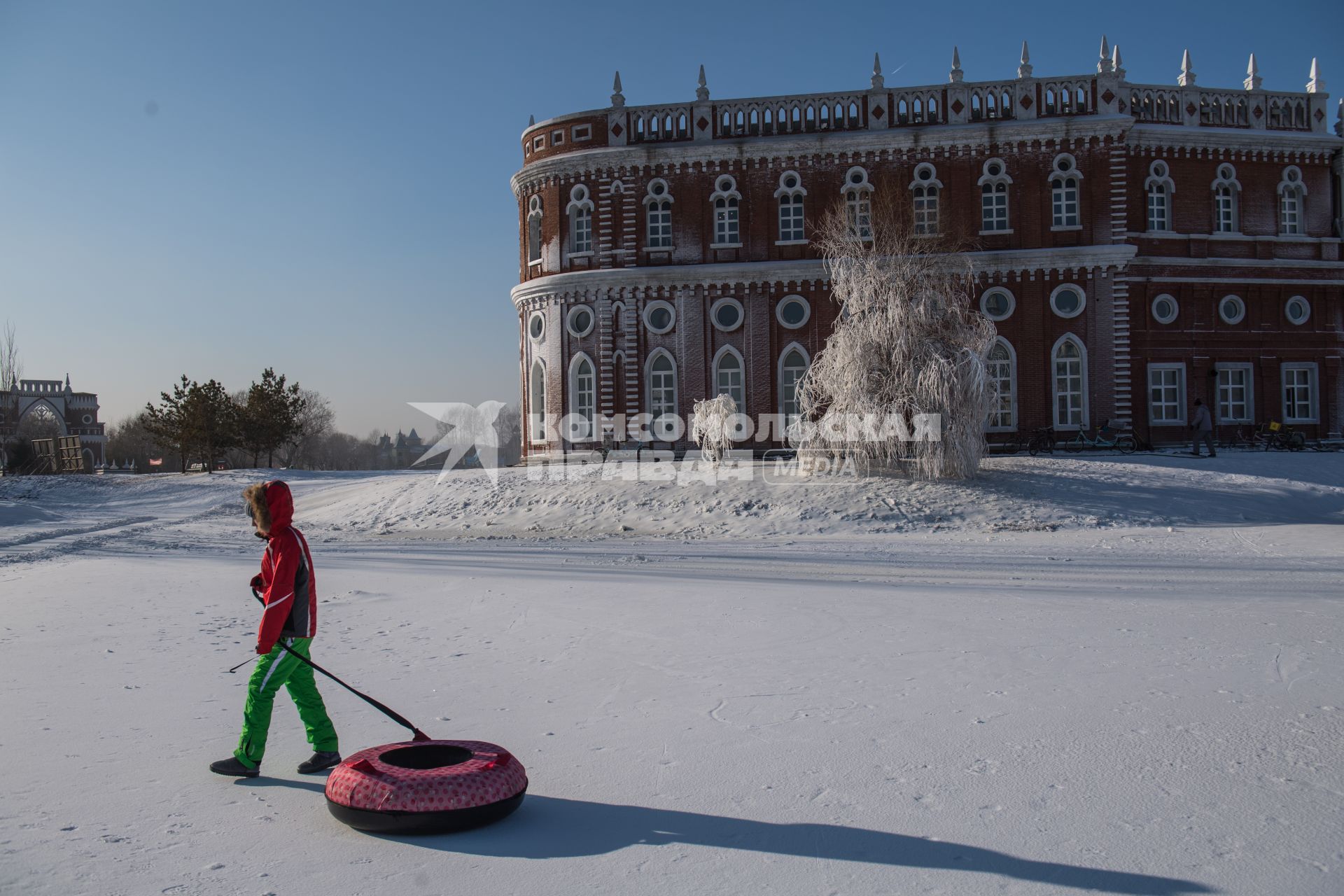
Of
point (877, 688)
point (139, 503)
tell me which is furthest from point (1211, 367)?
point (139, 503)

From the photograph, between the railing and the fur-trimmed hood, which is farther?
the railing

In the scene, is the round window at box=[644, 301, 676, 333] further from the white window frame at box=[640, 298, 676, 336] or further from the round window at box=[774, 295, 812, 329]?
the round window at box=[774, 295, 812, 329]

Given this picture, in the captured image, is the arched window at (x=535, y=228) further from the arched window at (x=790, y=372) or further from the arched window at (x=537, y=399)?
the arched window at (x=790, y=372)

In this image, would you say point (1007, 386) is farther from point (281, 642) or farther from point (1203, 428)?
point (281, 642)

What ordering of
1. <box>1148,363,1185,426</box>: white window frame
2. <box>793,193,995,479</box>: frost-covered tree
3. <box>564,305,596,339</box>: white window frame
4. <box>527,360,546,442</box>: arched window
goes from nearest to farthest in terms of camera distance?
<box>793,193,995,479</box>: frost-covered tree → <box>1148,363,1185,426</box>: white window frame → <box>564,305,596,339</box>: white window frame → <box>527,360,546,442</box>: arched window

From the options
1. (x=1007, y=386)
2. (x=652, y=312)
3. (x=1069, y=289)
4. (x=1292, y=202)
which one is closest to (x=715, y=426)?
(x=652, y=312)

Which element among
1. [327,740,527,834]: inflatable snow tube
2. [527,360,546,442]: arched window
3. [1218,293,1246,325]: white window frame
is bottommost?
Result: [327,740,527,834]: inflatable snow tube

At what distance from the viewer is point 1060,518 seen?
20.0 m

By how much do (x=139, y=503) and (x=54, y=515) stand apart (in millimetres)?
4678

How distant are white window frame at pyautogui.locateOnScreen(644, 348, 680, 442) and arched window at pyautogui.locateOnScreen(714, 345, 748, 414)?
1.41m

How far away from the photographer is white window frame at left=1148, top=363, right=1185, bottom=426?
32656 millimetres

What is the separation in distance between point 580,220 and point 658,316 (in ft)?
15.4

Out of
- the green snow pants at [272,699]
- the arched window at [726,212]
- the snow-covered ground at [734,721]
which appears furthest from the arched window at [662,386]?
the green snow pants at [272,699]

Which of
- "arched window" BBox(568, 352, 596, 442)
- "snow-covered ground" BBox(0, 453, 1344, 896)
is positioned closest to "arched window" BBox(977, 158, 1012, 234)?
"arched window" BBox(568, 352, 596, 442)
